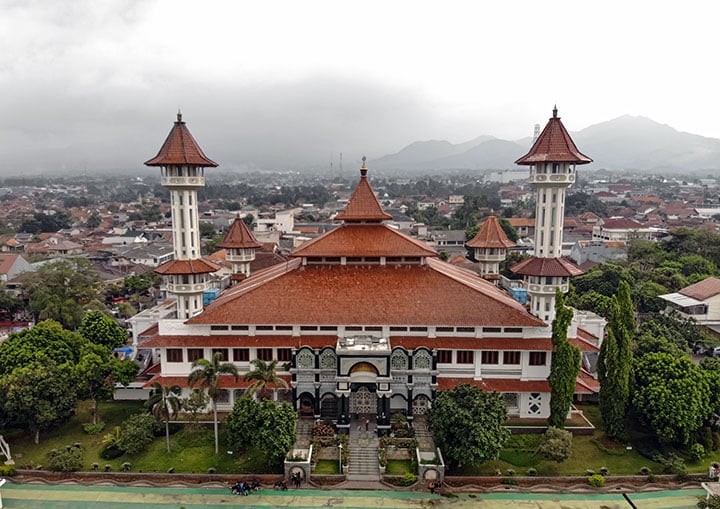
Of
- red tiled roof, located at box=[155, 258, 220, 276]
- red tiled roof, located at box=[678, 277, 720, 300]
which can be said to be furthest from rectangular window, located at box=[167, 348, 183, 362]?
red tiled roof, located at box=[678, 277, 720, 300]

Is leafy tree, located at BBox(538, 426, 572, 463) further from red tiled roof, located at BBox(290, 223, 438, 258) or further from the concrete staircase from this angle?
red tiled roof, located at BBox(290, 223, 438, 258)

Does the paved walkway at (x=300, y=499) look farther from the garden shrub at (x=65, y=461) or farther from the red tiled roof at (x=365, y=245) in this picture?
the red tiled roof at (x=365, y=245)

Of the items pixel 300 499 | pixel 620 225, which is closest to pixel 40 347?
pixel 300 499

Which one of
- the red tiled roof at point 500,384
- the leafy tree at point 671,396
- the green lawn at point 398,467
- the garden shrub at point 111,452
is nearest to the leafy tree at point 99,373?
the garden shrub at point 111,452

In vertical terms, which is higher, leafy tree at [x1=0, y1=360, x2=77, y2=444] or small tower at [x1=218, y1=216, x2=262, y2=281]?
small tower at [x1=218, y1=216, x2=262, y2=281]

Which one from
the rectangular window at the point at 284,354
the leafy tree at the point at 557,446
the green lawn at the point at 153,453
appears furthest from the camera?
the rectangular window at the point at 284,354

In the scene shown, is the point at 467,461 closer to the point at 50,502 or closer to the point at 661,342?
the point at 661,342
